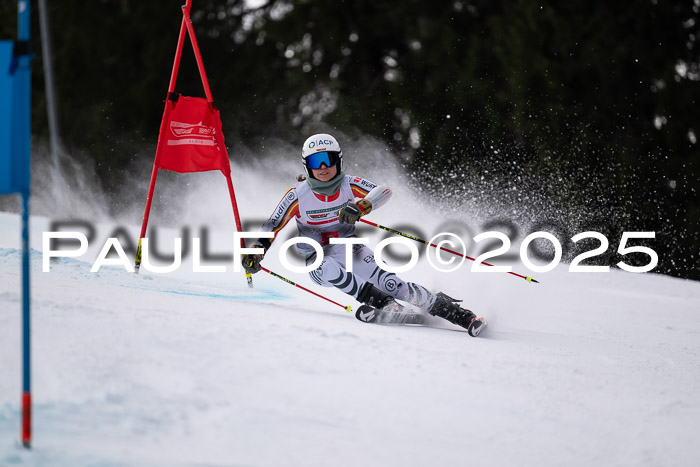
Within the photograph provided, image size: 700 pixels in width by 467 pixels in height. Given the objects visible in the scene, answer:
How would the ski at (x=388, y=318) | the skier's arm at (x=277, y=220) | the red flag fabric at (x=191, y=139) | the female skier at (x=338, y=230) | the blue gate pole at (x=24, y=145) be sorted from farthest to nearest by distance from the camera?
the red flag fabric at (x=191, y=139) → the skier's arm at (x=277, y=220) → the female skier at (x=338, y=230) → the ski at (x=388, y=318) → the blue gate pole at (x=24, y=145)

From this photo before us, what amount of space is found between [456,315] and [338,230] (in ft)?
3.23

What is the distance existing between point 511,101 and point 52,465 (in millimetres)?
10221

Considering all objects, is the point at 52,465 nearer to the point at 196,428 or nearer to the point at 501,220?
the point at 196,428

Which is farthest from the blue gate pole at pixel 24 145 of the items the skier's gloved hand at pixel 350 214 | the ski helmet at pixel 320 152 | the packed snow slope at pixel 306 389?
the ski helmet at pixel 320 152

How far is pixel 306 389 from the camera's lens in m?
3.55

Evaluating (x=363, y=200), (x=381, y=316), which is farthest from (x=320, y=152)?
(x=381, y=316)

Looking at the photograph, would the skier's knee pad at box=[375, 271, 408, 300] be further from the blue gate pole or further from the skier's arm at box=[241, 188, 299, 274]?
the blue gate pole

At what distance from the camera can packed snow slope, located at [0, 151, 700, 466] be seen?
307 centimetres

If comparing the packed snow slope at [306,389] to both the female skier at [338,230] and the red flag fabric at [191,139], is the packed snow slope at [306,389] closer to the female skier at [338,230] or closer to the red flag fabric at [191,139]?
the female skier at [338,230]

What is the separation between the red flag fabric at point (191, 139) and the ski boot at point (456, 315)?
6.77ft

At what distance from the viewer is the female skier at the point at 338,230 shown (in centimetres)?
546

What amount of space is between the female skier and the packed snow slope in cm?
22

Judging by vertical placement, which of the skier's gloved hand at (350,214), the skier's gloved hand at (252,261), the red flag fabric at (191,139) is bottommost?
the skier's gloved hand at (252,261)

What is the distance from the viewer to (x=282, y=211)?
5730mm
